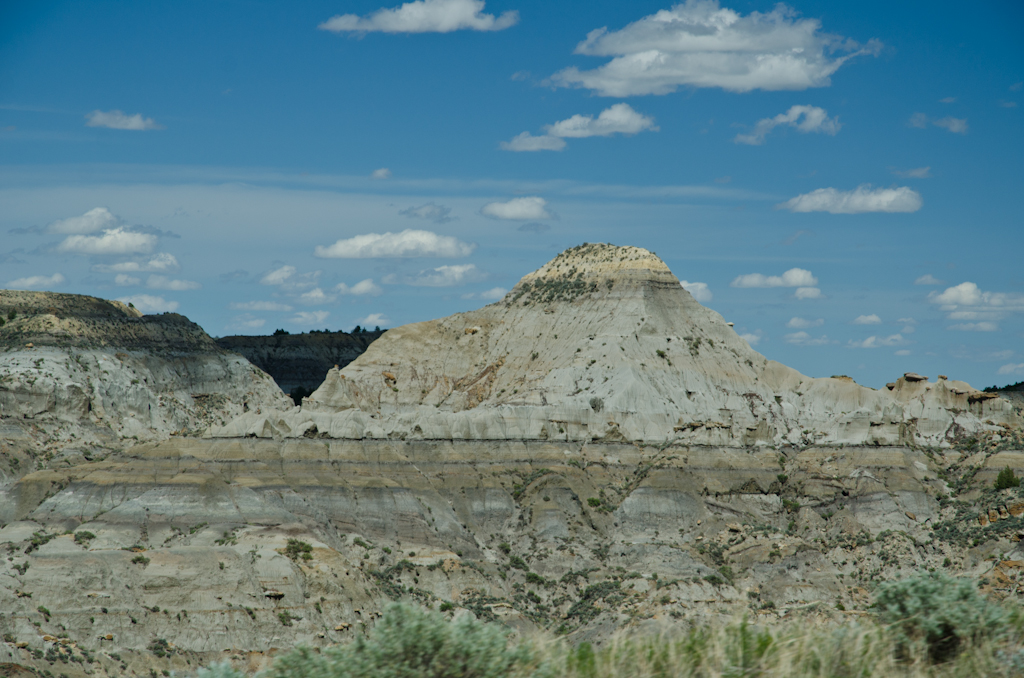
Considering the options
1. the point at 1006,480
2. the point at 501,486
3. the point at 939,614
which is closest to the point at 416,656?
the point at 939,614

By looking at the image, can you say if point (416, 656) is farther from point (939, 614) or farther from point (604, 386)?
point (604, 386)

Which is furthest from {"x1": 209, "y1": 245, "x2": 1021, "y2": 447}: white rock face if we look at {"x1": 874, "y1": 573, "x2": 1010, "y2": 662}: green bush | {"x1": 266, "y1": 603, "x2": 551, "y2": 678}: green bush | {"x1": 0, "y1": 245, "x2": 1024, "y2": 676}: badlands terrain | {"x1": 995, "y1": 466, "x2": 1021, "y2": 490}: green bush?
{"x1": 874, "y1": 573, "x2": 1010, "y2": 662}: green bush

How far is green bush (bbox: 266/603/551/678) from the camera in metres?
36.6

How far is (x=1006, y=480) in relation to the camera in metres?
113

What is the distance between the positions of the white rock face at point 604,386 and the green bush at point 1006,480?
1157cm

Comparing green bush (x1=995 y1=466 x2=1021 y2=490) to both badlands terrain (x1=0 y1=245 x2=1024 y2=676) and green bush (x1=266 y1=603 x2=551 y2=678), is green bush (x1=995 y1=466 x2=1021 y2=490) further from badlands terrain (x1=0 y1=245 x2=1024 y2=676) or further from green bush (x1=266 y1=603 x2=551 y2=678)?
green bush (x1=266 y1=603 x2=551 y2=678)

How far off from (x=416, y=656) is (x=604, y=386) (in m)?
89.4

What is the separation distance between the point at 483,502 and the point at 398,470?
786 cm

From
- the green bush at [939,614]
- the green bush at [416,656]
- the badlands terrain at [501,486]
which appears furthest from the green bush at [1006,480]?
the green bush at [416,656]

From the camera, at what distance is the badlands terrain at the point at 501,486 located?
86.1 meters

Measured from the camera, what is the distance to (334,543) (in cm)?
9969

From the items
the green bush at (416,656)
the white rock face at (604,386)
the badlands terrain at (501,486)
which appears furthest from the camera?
the white rock face at (604,386)

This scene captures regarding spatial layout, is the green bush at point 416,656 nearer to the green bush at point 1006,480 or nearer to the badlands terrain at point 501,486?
the badlands terrain at point 501,486

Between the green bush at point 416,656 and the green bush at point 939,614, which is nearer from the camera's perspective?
the green bush at point 416,656
